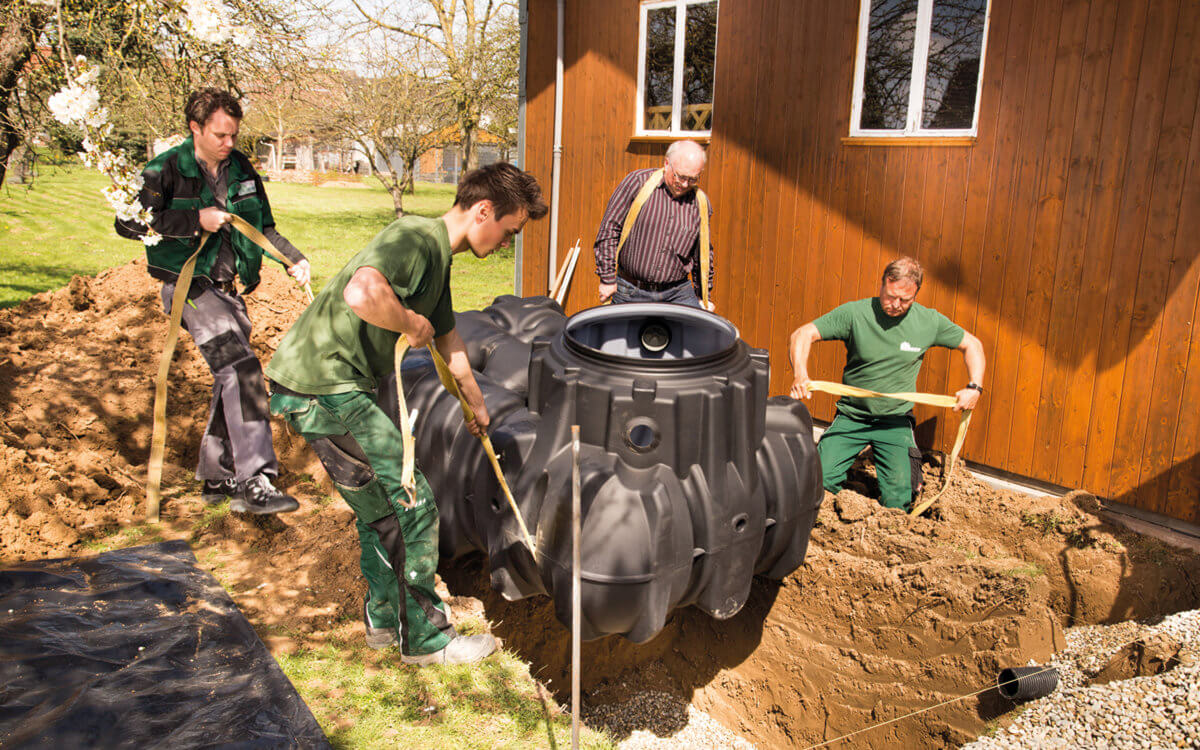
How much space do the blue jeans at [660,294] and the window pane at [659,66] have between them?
6.83 feet

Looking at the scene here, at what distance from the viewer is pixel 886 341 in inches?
178

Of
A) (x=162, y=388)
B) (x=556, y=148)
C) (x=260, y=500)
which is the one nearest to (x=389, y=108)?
(x=556, y=148)

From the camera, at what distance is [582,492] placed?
122 inches

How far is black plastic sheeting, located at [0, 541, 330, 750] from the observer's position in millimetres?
2444

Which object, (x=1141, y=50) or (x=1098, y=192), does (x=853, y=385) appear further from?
(x=1141, y=50)

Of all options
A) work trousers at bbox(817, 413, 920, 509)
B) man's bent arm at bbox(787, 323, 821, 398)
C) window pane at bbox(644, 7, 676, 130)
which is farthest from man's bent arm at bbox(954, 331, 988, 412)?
window pane at bbox(644, 7, 676, 130)

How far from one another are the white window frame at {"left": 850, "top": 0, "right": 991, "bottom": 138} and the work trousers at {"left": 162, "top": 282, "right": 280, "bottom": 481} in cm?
421

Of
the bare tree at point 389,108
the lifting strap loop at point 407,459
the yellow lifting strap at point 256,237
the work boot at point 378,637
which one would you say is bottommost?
the work boot at point 378,637

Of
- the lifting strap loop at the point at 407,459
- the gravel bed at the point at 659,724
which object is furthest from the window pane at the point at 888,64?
the gravel bed at the point at 659,724

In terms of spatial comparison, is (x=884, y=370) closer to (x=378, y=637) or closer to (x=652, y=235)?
(x=652, y=235)

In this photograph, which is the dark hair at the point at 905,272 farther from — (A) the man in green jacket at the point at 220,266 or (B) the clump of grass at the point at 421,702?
(A) the man in green jacket at the point at 220,266

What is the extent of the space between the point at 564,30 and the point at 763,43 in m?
2.29

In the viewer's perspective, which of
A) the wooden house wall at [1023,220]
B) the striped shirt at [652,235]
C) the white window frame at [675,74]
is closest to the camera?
the wooden house wall at [1023,220]

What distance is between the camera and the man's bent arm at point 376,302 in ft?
8.59
